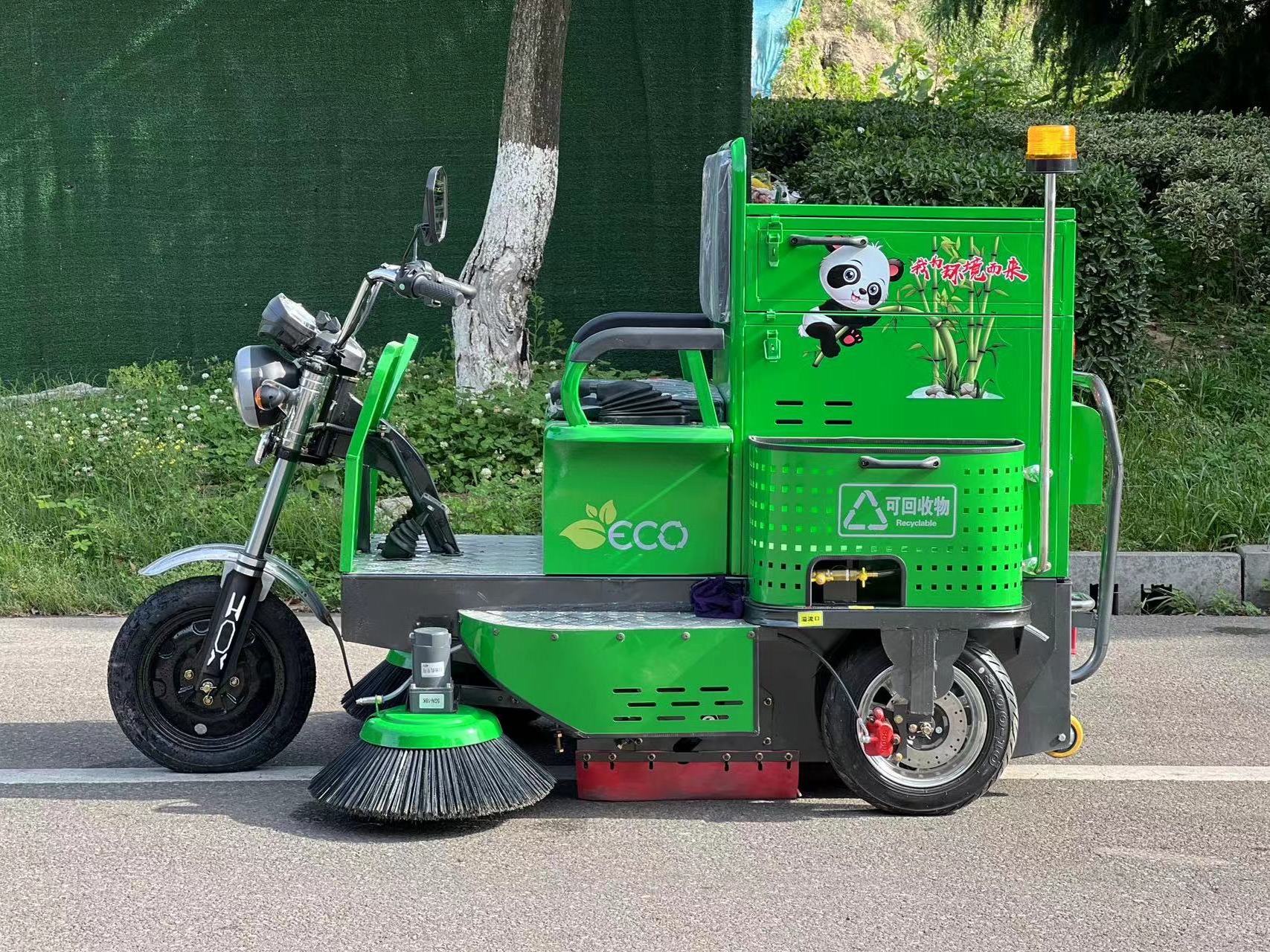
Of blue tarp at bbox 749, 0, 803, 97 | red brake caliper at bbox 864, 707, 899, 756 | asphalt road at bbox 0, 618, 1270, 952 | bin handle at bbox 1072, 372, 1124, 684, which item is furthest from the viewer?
blue tarp at bbox 749, 0, 803, 97

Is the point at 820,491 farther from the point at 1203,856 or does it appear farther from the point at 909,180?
the point at 909,180

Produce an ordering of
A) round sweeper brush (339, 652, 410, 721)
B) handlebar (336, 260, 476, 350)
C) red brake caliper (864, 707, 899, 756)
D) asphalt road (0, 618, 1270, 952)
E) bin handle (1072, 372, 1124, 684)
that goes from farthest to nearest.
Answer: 1. round sweeper brush (339, 652, 410, 721)
2. bin handle (1072, 372, 1124, 684)
3. handlebar (336, 260, 476, 350)
4. red brake caliper (864, 707, 899, 756)
5. asphalt road (0, 618, 1270, 952)

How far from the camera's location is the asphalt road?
3.69 metres

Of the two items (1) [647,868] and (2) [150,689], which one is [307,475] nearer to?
(2) [150,689]

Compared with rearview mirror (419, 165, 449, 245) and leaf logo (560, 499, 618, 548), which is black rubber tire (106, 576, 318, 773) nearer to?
leaf logo (560, 499, 618, 548)

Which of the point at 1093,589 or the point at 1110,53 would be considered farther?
the point at 1110,53

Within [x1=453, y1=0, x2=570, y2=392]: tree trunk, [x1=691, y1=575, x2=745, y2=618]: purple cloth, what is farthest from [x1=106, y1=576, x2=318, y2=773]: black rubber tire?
[x1=453, y1=0, x2=570, y2=392]: tree trunk

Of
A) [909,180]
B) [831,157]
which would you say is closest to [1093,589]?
[909,180]

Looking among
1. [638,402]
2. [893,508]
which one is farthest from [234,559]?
[893,508]

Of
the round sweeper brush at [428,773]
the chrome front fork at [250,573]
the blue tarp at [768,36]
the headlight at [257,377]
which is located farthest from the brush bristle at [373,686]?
the blue tarp at [768,36]

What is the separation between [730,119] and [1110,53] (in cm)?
369

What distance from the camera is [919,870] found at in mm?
4086

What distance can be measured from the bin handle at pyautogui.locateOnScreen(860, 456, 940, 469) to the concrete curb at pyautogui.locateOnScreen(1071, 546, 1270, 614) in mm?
3237

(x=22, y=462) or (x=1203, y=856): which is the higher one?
(x=22, y=462)
